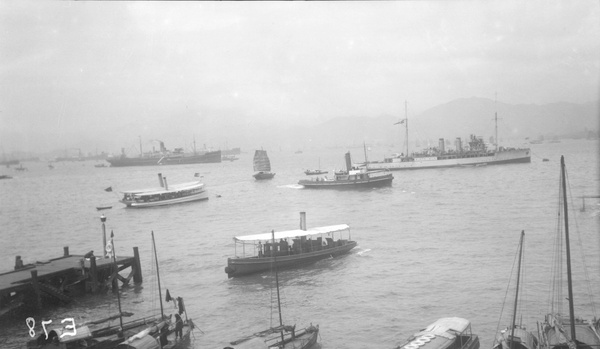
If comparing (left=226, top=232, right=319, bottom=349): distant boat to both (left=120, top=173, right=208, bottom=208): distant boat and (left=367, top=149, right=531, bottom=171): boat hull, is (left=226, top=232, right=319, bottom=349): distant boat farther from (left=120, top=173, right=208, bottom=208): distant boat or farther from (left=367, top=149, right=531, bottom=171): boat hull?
(left=367, top=149, right=531, bottom=171): boat hull

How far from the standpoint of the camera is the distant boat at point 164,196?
7044 centimetres

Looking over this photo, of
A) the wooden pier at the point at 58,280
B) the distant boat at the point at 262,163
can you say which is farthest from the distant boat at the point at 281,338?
the distant boat at the point at 262,163

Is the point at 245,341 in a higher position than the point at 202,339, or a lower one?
higher

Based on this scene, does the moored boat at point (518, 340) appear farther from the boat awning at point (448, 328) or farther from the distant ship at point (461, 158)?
the distant ship at point (461, 158)

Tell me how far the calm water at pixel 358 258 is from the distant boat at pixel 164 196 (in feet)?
6.71

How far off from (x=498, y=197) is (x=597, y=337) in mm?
48072

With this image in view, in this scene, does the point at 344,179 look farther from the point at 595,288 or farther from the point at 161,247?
the point at 595,288

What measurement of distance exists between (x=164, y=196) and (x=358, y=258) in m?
45.6

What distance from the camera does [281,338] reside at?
18094 mm

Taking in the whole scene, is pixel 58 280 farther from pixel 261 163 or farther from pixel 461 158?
→ pixel 461 158

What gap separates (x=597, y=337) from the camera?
15531 millimetres

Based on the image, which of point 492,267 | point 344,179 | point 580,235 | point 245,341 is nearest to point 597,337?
point 245,341

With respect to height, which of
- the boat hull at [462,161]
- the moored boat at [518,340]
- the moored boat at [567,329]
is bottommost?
the moored boat at [518,340]

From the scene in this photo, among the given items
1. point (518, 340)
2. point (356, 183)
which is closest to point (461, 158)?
point (356, 183)
